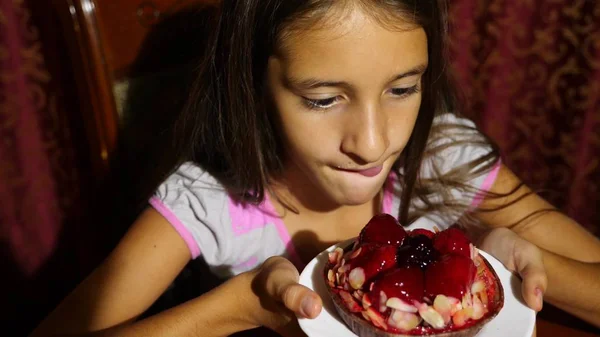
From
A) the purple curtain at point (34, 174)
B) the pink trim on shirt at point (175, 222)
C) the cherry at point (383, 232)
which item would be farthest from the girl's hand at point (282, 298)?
the purple curtain at point (34, 174)

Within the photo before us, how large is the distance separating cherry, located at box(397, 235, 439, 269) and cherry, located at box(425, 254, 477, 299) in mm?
16

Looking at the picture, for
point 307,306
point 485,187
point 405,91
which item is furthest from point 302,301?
point 485,187

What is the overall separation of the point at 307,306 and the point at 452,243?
20 centimetres

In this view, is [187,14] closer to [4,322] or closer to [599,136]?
[4,322]

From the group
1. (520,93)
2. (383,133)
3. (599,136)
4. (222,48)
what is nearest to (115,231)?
(222,48)

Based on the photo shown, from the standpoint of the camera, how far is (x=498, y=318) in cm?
77

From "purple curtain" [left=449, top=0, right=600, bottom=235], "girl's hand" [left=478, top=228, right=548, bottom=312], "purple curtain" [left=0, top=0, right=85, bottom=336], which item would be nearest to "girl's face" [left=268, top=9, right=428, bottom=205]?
"girl's hand" [left=478, top=228, right=548, bottom=312]

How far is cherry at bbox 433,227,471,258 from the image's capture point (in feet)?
2.52

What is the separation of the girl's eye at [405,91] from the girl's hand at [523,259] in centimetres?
26

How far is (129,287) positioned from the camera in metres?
1.02

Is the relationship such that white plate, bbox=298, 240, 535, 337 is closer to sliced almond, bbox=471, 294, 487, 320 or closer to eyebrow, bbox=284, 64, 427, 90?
sliced almond, bbox=471, 294, 487, 320

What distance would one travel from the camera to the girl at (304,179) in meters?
0.85

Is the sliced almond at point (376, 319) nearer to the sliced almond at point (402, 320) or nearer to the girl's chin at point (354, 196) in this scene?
the sliced almond at point (402, 320)

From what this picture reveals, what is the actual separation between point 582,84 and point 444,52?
768 mm
